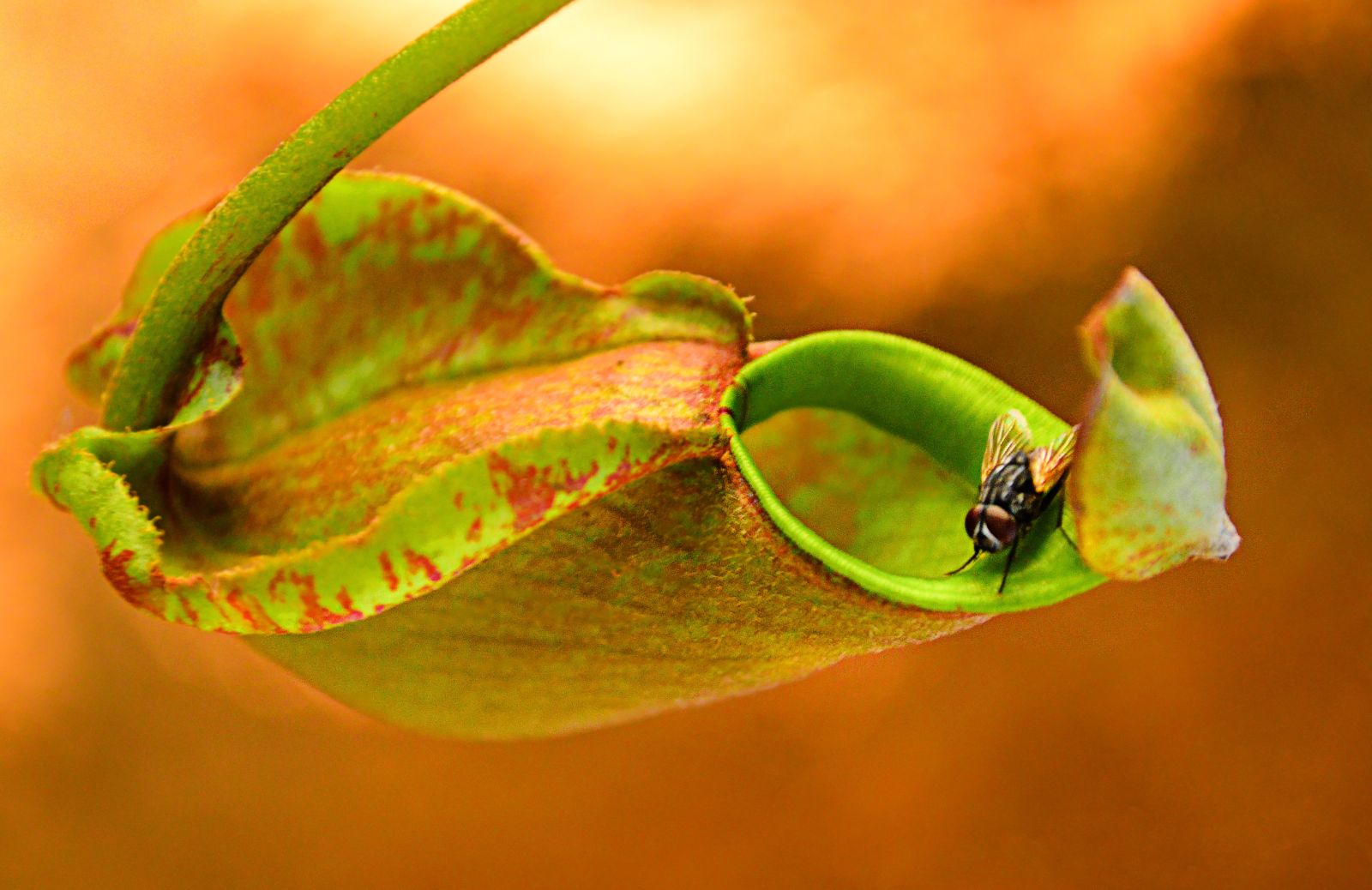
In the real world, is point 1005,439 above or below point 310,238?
below

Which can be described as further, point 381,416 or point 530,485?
point 381,416

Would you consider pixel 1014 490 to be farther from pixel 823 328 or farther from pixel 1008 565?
pixel 823 328

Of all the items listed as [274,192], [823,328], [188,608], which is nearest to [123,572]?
[188,608]

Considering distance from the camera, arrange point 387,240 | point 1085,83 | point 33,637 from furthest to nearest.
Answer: point 1085,83 < point 33,637 < point 387,240

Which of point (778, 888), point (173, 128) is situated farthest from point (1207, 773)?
point (173, 128)

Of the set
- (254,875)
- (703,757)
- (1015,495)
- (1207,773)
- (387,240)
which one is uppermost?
(387,240)

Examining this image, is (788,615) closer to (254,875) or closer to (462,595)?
(462,595)
